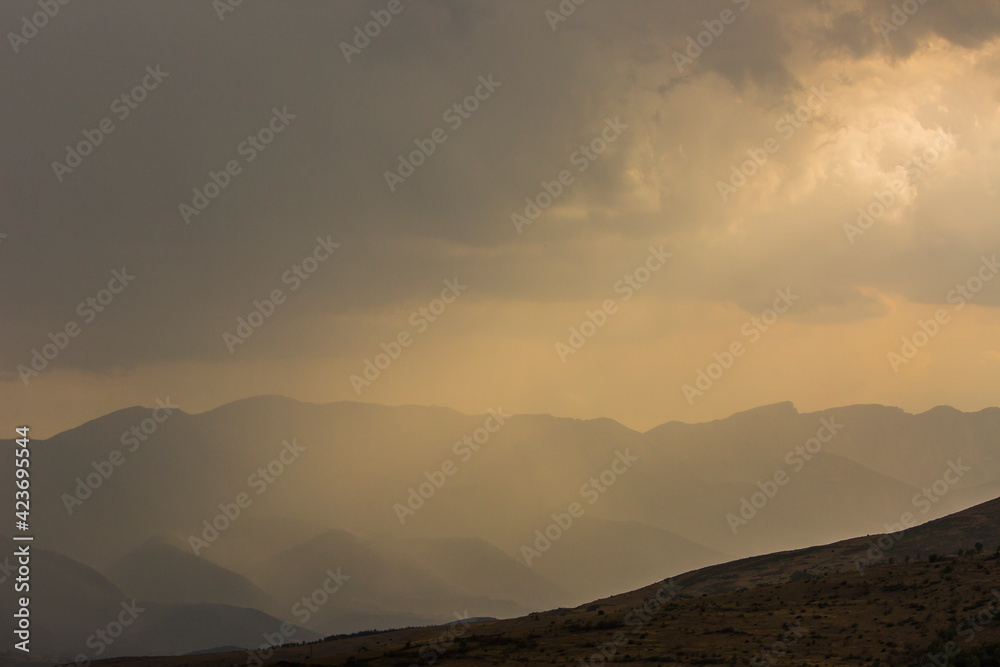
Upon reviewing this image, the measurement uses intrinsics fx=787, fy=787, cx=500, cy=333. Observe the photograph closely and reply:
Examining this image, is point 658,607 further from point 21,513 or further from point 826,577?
point 21,513

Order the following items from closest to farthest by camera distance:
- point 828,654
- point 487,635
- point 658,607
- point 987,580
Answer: point 828,654 → point 987,580 → point 487,635 → point 658,607

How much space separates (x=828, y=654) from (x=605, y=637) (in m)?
15.2

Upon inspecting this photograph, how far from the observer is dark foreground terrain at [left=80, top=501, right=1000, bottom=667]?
4519 cm

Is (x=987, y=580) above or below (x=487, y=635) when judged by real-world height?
above

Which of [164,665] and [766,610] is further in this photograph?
[164,665]

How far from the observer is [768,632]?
168 feet

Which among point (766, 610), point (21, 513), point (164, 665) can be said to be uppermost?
point (21, 513)

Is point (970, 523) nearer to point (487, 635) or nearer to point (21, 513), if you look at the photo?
point (487, 635)

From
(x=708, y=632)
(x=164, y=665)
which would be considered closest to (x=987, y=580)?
(x=708, y=632)

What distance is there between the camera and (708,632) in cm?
5281

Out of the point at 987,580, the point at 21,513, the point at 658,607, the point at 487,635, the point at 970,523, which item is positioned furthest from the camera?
the point at 970,523

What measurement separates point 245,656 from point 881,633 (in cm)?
5127

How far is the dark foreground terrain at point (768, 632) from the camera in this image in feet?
148

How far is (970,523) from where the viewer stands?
84875mm
